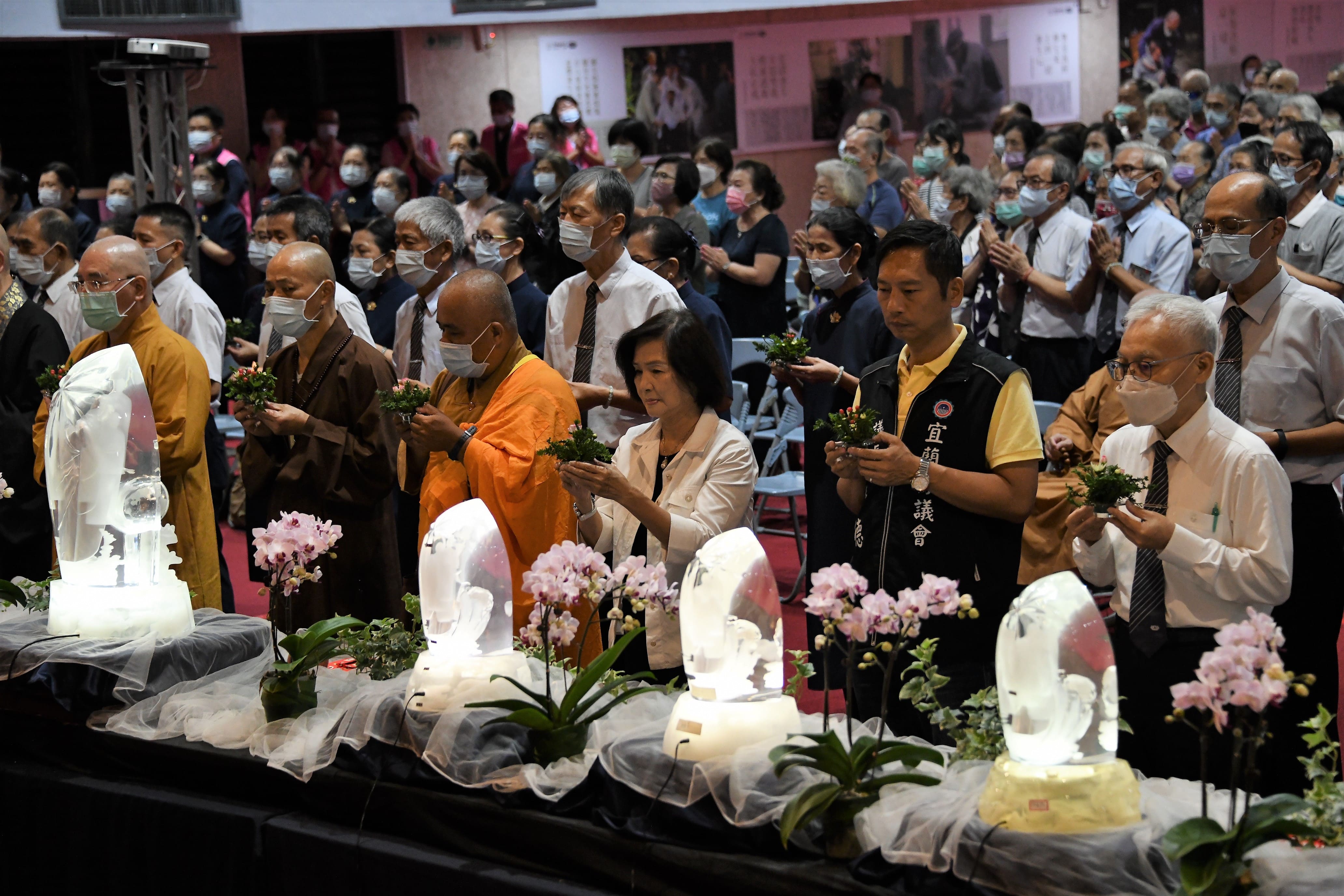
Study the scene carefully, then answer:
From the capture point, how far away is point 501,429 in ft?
12.4

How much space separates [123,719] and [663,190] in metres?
5.03

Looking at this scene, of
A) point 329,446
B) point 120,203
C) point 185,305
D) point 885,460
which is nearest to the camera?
point 885,460

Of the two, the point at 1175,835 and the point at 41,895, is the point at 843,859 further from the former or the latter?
the point at 41,895

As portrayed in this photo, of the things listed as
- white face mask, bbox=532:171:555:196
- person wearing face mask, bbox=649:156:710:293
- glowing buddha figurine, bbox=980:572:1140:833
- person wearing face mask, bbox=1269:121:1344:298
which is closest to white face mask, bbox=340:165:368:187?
white face mask, bbox=532:171:555:196

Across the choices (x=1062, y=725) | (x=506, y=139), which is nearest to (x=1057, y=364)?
(x=1062, y=725)

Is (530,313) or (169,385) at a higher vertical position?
(530,313)

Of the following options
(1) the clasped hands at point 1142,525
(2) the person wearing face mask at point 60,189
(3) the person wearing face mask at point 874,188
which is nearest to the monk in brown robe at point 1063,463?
(1) the clasped hands at point 1142,525

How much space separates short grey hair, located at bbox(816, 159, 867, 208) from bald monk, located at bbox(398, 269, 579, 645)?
158 inches

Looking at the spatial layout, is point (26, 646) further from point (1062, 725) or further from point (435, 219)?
point (435, 219)

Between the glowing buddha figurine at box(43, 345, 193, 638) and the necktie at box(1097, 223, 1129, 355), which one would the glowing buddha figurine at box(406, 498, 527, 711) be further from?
the necktie at box(1097, 223, 1129, 355)

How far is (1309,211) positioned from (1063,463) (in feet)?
6.42

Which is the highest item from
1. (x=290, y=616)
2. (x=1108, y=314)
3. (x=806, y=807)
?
(x=1108, y=314)

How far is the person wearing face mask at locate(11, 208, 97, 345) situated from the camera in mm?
5926

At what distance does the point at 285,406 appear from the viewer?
413cm
